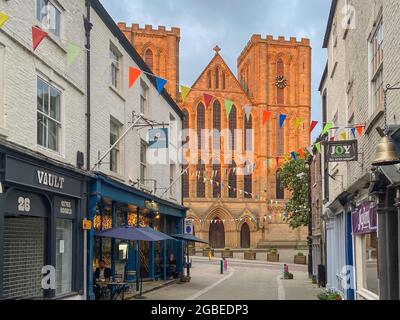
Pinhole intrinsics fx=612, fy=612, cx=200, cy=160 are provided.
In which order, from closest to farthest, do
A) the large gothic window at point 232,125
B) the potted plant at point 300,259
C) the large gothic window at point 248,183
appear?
1. the potted plant at point 300,259
2. the large gothic window at point 232,125
3. the large gothic window at point 248,183

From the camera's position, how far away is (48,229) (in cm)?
1367

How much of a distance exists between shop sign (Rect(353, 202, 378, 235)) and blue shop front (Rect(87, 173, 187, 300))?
A: 6658 millimetres

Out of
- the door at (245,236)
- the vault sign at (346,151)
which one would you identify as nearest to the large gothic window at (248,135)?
the door at (245,236)

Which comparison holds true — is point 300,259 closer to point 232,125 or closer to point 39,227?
point 232,125

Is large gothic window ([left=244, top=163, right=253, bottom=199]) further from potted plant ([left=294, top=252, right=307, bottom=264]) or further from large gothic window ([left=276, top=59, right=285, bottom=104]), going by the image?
potted plant ([left=294, top=252, right=307, bottom=264])

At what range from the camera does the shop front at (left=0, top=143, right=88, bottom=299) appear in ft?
38.3

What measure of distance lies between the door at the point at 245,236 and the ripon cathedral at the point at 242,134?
0.11 m

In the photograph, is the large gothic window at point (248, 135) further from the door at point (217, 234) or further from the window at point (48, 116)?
the window at point (48, 116)

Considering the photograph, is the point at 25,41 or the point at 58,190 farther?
the point at 58,190

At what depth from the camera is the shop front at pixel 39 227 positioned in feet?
38.3
